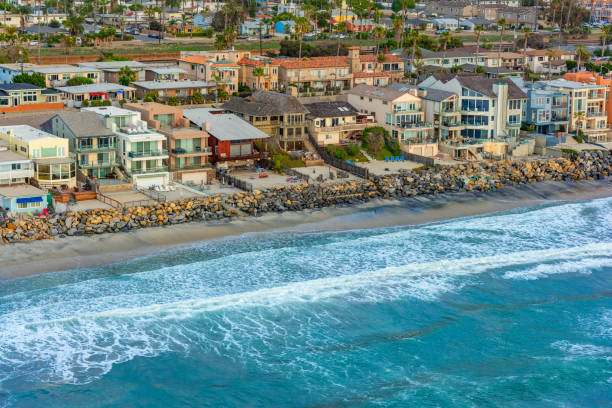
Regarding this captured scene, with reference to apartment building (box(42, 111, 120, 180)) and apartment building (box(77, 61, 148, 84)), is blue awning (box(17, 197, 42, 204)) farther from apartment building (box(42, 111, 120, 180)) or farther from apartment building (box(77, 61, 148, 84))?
apartment building (box(77, 61, 148, 84))

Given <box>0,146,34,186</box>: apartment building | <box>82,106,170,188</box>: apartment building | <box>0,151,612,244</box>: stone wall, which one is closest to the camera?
<box>0,151,612,244</box>: stone wall

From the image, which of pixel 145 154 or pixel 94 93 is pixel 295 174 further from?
pixel 94 93

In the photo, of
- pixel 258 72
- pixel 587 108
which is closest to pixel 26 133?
pixel 258 72

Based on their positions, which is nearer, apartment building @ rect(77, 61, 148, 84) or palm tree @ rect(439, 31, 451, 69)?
apartment building @ rect(77, 61, 148, 84)

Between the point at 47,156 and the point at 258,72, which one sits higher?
the point at 258,72

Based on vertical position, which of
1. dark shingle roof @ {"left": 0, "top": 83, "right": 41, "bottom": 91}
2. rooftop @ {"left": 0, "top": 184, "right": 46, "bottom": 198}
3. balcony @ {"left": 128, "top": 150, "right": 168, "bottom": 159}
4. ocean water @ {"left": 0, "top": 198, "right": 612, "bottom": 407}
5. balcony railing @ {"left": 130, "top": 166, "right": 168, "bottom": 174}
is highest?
dark shingle roof @ {"left": 0, "top": 83, "right": 41, "bottom": 91}

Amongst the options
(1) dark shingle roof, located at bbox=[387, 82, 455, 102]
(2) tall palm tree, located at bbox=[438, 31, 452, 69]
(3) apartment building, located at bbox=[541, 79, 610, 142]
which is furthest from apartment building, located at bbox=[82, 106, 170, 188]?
(2) tall palm tree, located at bbox=[438, 31, 452, 69]

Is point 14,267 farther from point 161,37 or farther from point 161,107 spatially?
point 161,37
